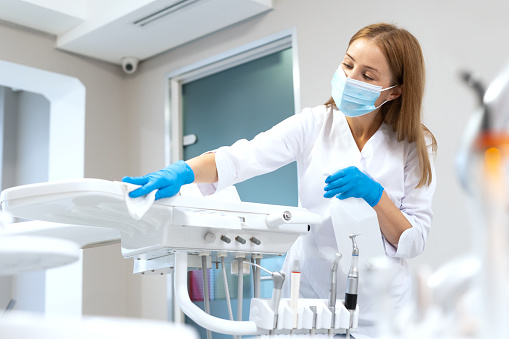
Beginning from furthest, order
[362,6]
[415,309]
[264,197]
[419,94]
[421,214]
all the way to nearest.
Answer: [264,197]
[362,6]
[419,94]
[421,214]
[415,309]

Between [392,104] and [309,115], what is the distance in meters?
0.26

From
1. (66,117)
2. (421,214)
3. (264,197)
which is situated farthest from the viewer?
(66,117)

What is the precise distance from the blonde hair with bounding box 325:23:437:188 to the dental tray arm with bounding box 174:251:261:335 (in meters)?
0.74

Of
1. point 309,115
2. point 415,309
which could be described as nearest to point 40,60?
point 309,115

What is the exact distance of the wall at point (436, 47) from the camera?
223 cm

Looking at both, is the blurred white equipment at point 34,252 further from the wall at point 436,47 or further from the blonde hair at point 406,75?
the wall at point 436,47

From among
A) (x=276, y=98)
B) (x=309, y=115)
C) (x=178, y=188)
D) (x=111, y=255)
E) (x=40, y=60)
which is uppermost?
(x=40, y=60)

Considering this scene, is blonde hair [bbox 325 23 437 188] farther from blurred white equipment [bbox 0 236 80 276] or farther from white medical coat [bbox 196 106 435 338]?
blurred white equipment [bbox 0 236 80 276]

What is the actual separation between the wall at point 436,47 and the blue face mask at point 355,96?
1.21 ft

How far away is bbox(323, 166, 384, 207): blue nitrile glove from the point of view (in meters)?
1.51

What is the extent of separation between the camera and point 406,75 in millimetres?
1749

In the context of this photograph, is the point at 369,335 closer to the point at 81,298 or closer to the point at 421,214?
the point at 421,214

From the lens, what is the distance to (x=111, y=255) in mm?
3516

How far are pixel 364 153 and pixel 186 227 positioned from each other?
25.5 inches
